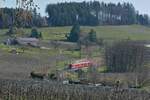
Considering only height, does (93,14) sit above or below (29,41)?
above

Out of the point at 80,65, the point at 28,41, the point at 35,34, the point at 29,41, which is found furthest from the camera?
the point at 35,34

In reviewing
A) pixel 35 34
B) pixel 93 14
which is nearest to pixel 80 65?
pixel 35 34

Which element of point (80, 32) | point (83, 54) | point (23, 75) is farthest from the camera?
point (80, 32)

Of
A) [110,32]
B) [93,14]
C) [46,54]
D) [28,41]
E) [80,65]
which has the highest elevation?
[93,14]

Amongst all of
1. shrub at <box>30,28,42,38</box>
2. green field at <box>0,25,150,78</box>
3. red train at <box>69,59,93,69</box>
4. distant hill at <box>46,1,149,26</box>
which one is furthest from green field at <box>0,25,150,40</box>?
red train at <box>69,59,93,69</box>

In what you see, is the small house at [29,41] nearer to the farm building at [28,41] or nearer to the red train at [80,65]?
the farm building at [28,41]

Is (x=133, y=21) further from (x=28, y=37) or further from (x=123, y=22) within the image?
(x=28, y=37)

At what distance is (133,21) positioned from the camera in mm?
146000

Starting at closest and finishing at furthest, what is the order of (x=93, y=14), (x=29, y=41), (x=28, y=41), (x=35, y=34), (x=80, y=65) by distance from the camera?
(x=80, y=65) < (x=29, y=41) < (x=28, y=41) < (x=35, y=34) < (x=93, y=14)

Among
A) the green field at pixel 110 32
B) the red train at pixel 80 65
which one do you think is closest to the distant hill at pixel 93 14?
the green field at pixel 110 32

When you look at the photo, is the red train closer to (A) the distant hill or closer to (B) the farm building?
(B) the farm building

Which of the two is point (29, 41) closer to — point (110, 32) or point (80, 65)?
point (80, 65)

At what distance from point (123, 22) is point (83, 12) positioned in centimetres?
1829

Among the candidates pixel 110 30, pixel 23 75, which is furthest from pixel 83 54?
pixel 110 30
